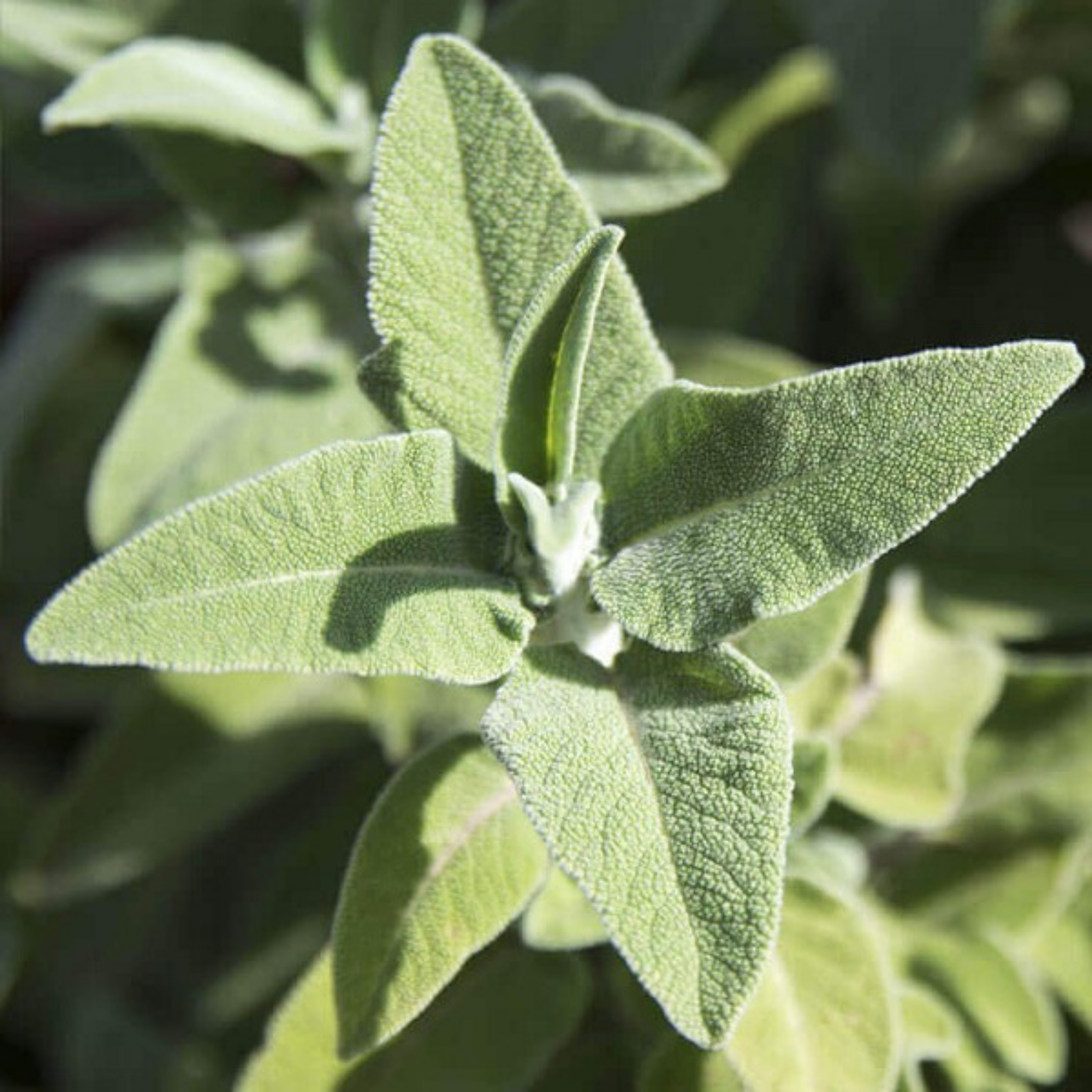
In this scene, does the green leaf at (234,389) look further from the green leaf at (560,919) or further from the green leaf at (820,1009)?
the green leaf at (820,1009)

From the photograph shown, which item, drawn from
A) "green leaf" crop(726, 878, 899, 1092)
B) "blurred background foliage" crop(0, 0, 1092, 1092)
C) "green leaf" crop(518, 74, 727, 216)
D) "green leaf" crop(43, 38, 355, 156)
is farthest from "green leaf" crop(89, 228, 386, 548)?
"green leaf" crop(726, 878, 899, 1092)

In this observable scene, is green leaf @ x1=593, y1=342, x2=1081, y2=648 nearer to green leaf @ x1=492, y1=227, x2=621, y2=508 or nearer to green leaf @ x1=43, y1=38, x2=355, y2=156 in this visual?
green leaf @ x1=492, y1=227, x2=621, y2=508

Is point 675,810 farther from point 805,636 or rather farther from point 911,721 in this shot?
point 911,721

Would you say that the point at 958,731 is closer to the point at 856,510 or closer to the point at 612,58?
the point at 856,510

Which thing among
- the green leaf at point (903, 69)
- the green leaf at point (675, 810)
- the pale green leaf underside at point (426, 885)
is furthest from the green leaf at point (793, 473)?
the green leaf at point (903, 69)

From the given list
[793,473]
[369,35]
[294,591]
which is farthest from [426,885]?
[369,35]
